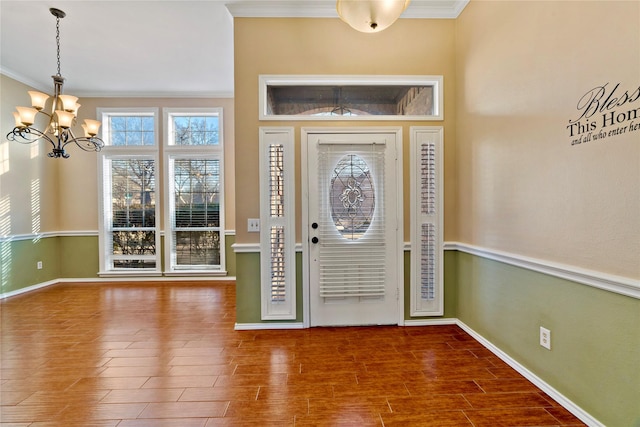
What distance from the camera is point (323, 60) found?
2.97m

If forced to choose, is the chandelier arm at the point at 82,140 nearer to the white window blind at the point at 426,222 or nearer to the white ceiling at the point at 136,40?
the white ceiling at the point at 136,40

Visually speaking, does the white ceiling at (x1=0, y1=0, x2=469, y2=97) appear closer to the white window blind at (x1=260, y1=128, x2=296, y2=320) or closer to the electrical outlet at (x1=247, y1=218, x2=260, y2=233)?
the white window blind at (x1=260, y1=128, x2=296, y2=320)

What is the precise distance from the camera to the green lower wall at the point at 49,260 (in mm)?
4145

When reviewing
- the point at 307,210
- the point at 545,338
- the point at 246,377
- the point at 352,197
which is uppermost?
the point at 352,197

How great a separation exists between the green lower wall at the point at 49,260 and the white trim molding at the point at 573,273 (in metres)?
3.94

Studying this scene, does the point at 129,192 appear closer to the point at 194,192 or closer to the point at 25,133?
the point at 194,192

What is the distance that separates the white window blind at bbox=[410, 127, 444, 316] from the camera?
300 centimetres

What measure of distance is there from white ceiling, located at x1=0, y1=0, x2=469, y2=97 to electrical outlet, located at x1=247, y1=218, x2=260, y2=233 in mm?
2043

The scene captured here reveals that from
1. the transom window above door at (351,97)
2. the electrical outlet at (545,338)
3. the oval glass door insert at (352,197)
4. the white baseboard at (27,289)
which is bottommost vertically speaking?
the white baseboard at (27,289)

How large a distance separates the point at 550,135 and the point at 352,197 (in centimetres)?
163

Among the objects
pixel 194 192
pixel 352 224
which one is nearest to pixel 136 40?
pixel 194 192

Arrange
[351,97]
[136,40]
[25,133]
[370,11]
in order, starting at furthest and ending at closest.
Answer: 1. [25,133]
2. [136,40]
3. [351,97]
4. [370,11]

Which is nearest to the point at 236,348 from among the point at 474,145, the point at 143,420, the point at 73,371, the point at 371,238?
the point at 143,420

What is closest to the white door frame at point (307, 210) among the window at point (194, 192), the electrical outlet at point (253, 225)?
the electrical outlet at point (253, 225)
